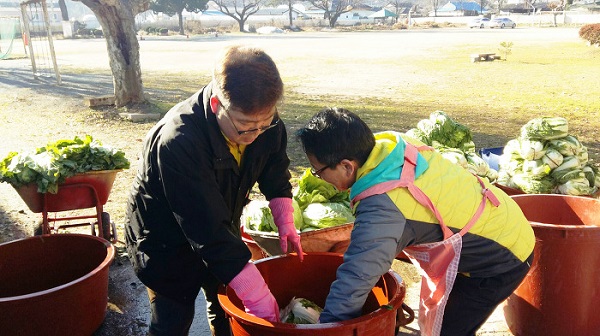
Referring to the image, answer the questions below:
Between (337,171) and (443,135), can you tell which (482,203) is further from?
(443,135)

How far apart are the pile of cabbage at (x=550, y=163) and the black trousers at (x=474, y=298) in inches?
72.1

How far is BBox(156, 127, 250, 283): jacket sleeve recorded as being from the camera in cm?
205

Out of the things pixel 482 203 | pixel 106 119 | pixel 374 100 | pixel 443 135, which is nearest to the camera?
pixel 482 203

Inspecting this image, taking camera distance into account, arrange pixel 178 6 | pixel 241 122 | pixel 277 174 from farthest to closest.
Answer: pixel 178 6
pixel 277 174
pixel 241 122

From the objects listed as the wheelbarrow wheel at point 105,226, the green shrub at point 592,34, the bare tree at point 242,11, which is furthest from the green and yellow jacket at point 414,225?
the bare tree at point 242,11

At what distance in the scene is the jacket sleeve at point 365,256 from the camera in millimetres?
2035

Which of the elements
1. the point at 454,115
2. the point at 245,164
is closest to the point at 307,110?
the point at 454,115

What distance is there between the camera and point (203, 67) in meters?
19.8

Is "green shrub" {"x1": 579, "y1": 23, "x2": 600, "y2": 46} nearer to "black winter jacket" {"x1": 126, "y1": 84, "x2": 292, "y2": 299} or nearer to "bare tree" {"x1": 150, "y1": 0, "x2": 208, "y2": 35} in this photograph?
"black winter jacket" {"x1": 126, "y1": 84, "x2": 292, "y2": 299}

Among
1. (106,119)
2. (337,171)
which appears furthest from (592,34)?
(337,171)

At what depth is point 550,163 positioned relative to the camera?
13.8 ft

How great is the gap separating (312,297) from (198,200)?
38.6 inches

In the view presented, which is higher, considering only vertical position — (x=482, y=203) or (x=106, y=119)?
(x=482, y=203)

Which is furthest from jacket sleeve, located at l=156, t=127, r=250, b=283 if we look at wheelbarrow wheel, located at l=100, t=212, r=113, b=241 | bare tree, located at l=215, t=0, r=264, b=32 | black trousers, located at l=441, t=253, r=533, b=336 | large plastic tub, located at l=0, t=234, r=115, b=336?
bare tree, located at l=215, t=0, r=264, b=32
